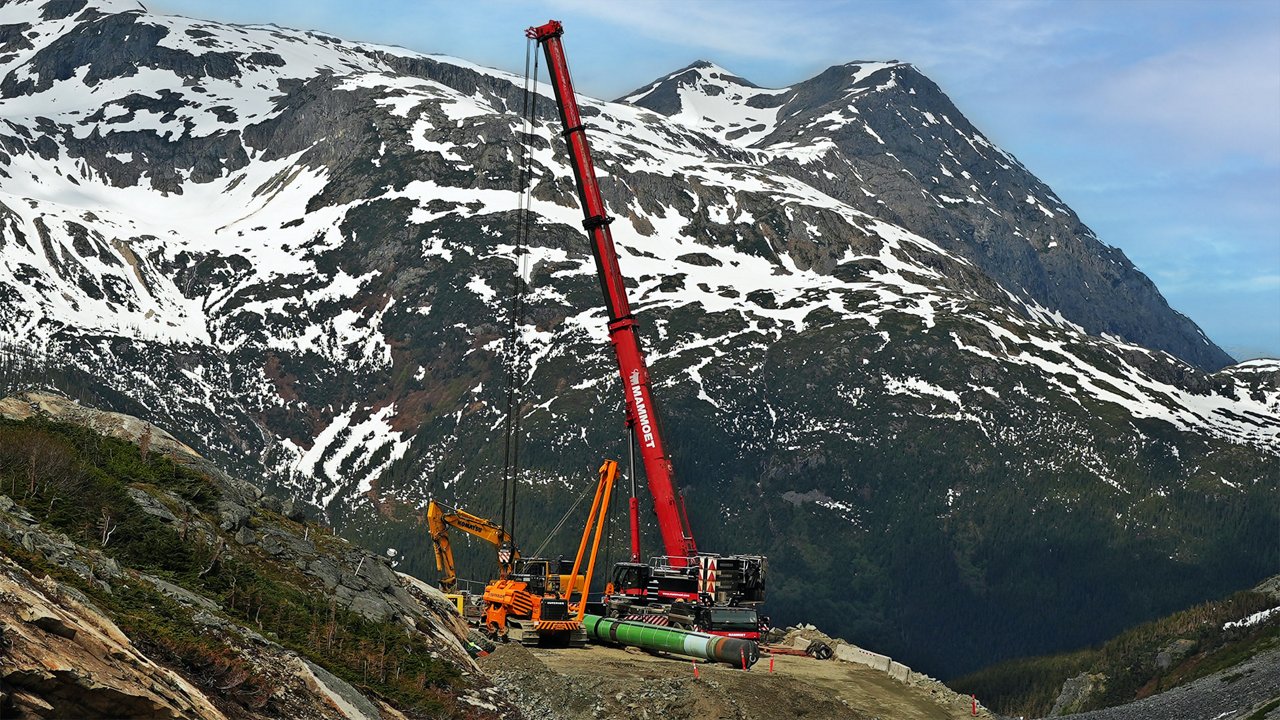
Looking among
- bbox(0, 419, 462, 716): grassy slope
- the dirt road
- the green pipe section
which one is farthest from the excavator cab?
bbox(0, 419, 462, 716): grassy slope

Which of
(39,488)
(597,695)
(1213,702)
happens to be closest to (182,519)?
(39,488)

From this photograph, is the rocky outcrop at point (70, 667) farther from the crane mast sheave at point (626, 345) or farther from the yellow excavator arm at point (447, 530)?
the yellow excavator arm at point (447, 530)

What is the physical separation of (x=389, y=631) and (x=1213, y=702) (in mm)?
63052

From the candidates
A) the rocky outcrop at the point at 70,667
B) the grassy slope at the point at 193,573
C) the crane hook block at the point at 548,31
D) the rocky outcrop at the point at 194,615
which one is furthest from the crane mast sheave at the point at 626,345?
the rocky outcrop at the point at 70,667

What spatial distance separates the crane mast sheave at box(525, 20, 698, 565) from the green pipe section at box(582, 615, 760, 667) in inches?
363

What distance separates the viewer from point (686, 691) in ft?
229

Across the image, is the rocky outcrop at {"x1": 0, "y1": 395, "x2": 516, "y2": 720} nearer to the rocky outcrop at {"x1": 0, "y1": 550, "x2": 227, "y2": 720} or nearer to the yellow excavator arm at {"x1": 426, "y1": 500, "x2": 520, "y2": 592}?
the rocky outcrop at {"x1": 0, "y1": 550, "x2": 227, "y2": 720}

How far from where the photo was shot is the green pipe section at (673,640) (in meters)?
84.0

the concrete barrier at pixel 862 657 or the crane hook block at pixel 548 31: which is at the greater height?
the crane hook block at pixel 548 31

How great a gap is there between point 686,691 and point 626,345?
124 feet

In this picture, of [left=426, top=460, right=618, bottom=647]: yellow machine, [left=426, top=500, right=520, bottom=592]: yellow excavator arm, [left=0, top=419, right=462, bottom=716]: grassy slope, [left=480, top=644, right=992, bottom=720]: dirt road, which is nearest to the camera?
[left=0, top=419, right=462, bottom=716]: grassy slope

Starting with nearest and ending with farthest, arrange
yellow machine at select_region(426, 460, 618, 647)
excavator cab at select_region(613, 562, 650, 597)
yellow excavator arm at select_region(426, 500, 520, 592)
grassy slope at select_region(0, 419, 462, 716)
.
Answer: grassy slope at select_region(0, 419, 462, 716)
yellow machine at select_region(426, 460, 618, 647)
excavator cab at select_region(613, 562, 650, 597)
yellow excavator arm at select_region(426, 500, 520, 592)

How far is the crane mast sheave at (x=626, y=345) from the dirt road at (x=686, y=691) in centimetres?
1453

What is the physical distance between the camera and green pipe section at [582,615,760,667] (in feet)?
276
